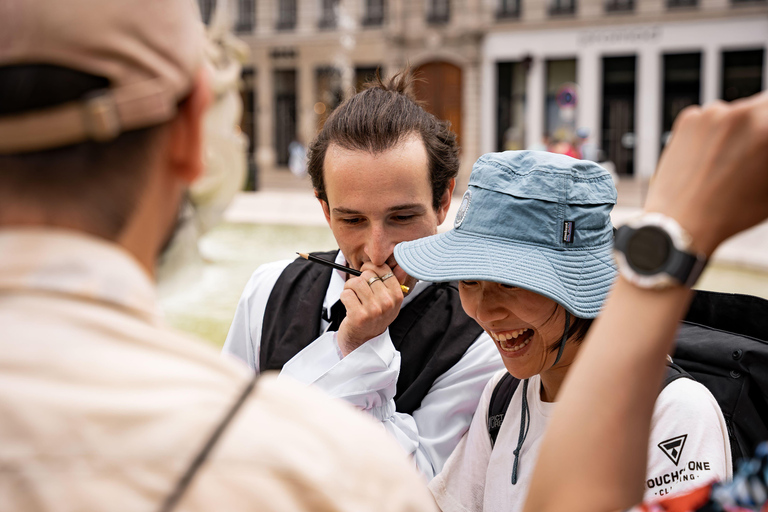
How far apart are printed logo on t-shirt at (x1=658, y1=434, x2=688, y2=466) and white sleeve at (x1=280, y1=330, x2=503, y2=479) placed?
0.79 meters

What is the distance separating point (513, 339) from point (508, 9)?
84.4 ft

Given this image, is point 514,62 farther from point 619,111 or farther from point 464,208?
point 464,208

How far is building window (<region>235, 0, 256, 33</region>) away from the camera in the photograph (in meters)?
29.4

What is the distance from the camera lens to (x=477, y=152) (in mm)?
25953

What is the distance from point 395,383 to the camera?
6.87 ft

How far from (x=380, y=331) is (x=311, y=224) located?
12.2 meters

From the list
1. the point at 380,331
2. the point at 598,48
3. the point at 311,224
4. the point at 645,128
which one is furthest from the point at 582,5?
the point at 380,331

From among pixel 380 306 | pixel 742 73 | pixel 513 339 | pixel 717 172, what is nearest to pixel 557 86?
pixel 742 73

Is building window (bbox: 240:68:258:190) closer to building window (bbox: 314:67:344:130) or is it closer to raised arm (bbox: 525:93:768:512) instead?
building window (bbox: 314:67:344:130)

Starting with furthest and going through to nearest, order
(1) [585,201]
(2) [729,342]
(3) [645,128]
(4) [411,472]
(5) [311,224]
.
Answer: (3) [645,128], (5) [311,224], (1) [585,201], (2) [729,342], (4) [411,472]

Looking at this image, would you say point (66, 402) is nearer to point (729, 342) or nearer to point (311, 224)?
point (729, 342)

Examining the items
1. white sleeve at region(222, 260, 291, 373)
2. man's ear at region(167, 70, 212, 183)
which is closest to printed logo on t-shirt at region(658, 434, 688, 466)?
man's ear at region(167, 70, 212, 183)

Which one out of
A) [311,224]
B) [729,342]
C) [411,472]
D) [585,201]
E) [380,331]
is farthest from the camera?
[311,224]

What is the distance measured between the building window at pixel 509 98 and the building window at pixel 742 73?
6.28 m
